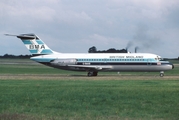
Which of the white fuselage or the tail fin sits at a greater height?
the tail fin

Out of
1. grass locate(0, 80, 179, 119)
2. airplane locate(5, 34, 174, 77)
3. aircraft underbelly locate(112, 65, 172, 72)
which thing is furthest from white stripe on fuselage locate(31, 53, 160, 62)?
grass locate(0, 80, 179, 119)

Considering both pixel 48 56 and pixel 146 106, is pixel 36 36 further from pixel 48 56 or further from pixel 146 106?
pixel 146 106

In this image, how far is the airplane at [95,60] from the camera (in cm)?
4978

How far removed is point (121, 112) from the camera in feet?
50.2

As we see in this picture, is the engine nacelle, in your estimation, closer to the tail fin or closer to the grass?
the tail fin

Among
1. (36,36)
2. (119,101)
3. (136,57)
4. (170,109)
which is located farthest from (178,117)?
(36,36)

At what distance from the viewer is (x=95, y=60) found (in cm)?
5075

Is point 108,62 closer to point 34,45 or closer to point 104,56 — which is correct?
point 104,56

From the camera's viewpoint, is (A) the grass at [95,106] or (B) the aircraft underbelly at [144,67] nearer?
(A) the grass at [95,106]

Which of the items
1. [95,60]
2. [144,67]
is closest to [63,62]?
[95,60]

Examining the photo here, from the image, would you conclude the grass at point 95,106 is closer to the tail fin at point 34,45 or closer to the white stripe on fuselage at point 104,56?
the white stripe on fuselage at point 104,56

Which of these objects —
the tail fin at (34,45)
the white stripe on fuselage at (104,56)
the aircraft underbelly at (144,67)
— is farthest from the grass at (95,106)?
the tail fin at (34,45)

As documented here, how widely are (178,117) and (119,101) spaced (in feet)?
15.5

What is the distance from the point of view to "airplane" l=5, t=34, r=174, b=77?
49.8m
